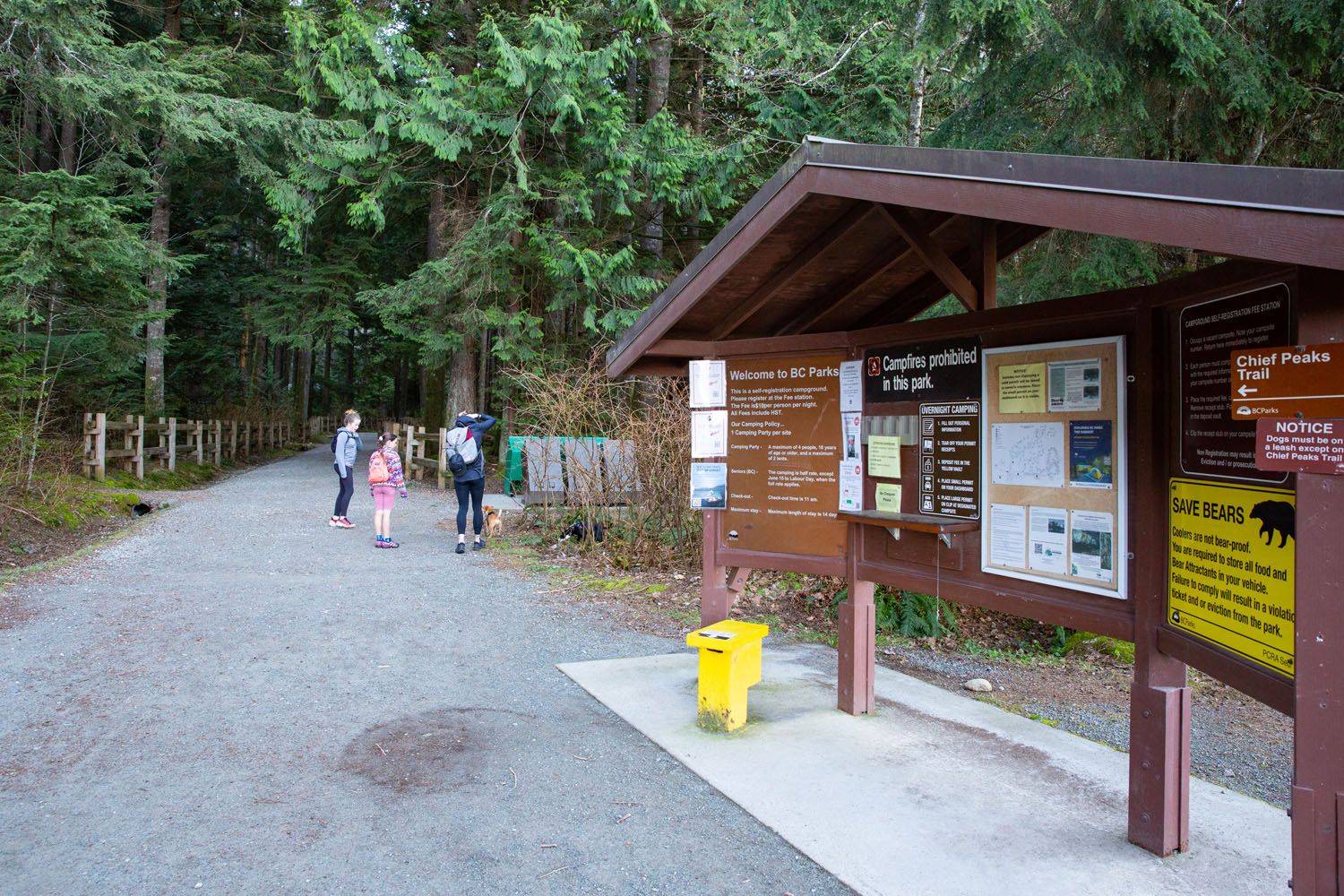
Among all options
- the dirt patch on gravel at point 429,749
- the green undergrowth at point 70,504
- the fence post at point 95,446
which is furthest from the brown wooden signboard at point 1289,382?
the fence post at point 95,446

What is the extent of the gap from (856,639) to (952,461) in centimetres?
127

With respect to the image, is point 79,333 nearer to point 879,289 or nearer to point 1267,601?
point 879,289

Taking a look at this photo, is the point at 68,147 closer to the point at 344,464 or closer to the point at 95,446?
the point at 95,446

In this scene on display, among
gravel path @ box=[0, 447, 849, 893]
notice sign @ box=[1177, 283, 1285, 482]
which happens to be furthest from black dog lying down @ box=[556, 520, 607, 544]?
notice sign @ box=[1177, 283, 1285, 482]

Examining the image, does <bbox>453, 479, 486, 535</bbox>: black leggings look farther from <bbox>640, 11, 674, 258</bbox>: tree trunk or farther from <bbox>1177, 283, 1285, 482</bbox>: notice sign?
<bbox>1177, 283, 1285, 482</bbox>: notice sign

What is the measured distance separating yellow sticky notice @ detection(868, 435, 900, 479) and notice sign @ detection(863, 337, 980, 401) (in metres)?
0.21

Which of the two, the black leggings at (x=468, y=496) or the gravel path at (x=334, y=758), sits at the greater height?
the black leggings at (x=468, y=496)

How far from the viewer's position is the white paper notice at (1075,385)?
3.59m

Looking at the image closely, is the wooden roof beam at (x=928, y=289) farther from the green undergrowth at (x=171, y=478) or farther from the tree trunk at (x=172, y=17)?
the tree trunk at (x=172, y=17)

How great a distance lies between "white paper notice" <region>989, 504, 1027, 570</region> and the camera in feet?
13.0

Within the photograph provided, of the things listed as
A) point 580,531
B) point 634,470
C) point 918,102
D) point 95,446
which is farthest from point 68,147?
point 918,102

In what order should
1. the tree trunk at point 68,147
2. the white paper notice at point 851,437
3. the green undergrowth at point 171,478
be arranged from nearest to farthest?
the white paper notice at point 851,437, the green undergrowth at point 171,478, the tree trunk at point 68,147

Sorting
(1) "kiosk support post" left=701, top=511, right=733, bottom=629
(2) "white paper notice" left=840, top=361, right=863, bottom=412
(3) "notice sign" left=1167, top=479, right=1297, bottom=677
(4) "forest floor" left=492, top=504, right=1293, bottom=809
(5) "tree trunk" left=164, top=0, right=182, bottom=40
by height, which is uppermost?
(5) "tree trunk" left=164, top=0, right=182, bottom=40

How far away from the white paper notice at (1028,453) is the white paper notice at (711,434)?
187 cm
